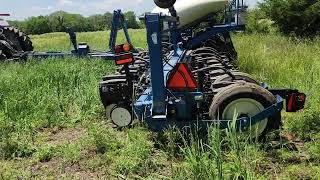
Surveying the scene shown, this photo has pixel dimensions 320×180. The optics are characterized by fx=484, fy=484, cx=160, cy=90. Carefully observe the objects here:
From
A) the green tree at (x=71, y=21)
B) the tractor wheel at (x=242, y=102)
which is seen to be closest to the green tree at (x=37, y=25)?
the green tree at (x=71, y=21)

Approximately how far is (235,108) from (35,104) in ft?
10.6

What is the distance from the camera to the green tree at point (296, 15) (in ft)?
50.4

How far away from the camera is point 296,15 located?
15.7 m

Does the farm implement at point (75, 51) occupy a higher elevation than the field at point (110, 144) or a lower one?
higher

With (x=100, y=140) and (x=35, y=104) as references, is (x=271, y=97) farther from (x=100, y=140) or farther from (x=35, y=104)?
(x=35, y=104)

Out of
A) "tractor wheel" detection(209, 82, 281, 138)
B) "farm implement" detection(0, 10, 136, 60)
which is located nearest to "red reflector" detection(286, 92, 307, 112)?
"tractor wheel" detection(209, 82, 281, 138)

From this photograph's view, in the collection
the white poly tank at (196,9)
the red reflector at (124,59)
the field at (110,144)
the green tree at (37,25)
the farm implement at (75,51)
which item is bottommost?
the green tree at (37,25)

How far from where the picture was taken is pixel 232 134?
363 centimetres

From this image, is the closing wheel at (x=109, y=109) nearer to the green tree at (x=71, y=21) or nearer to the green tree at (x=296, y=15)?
the green tree at (x=296, y=15)

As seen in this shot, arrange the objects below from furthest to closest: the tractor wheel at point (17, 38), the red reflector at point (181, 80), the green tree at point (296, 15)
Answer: the green tree at point (296, 15)
the tractor wheel at point (17, 38)
the red reflector at point (181, 80)

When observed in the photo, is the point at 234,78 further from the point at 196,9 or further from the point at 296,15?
the point at 296,15

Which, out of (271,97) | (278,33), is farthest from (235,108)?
(278,33)

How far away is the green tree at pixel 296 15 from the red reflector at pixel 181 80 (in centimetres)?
1137

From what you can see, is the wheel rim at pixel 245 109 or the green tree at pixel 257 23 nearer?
the wheel rim at pixel 245 109
